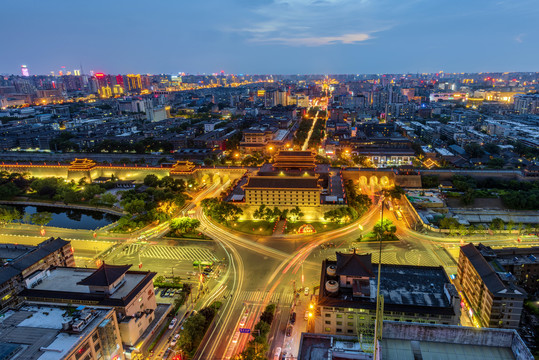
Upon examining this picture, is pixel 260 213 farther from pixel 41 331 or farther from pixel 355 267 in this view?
pixel 41 331

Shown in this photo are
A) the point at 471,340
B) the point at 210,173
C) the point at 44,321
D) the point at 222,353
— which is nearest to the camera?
the point at 471,340

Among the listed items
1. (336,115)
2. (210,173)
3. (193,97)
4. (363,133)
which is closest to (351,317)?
(210,173)

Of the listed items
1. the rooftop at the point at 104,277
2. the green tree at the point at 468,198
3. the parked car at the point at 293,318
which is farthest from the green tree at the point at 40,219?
the green tree at the point at 468,198

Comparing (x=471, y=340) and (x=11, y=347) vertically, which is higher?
(x=471, y=340)

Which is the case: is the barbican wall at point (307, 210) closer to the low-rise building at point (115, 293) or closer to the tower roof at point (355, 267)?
the tower roof at point (355, 267)

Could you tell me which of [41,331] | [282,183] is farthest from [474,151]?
[41,331]

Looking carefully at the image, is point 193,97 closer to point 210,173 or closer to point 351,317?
point 210,173

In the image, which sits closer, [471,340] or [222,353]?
[471,340]
